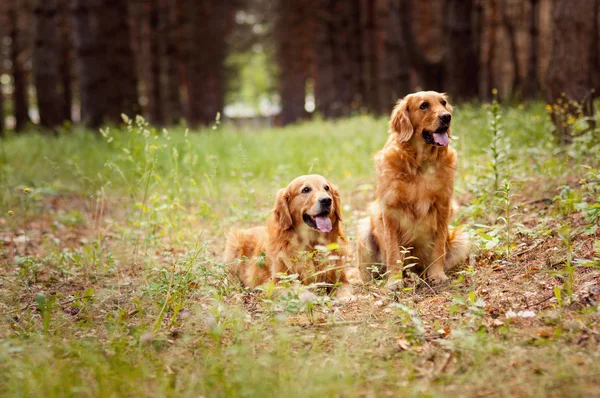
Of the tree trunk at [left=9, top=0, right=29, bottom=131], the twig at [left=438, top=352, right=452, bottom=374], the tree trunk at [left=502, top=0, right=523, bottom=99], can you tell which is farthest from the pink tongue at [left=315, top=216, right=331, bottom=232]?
the tree trunk at [left=9, top=0, right=29, bottom=131]

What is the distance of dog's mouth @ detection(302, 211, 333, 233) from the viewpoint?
15.2 ft

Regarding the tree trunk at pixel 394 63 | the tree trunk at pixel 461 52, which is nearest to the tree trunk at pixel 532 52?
the tree trunk at pixel 461 52

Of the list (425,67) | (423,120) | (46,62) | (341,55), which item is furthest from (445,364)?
(341,55)

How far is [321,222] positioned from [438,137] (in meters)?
1.11

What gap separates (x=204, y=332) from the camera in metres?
3.54

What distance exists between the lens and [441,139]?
14.9ft

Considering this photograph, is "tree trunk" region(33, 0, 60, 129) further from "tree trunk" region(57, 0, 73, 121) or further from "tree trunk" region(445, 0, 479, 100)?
"tree trunk" region(445, 0, 479, 100)

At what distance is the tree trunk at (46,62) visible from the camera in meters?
15.8

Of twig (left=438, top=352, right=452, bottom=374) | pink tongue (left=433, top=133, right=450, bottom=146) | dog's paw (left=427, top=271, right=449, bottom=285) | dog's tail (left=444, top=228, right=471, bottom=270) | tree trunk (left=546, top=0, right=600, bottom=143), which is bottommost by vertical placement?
dog's paw (left=427, top=271, right=449, bottom=285)

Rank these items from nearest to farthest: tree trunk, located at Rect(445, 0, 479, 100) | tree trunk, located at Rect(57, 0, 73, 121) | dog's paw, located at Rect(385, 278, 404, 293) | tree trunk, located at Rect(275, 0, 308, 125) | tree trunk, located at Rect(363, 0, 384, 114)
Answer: dog's paw, located at Rect(385, 278, 404, 293) → tree trunk, located at Rect(445, 0, 479, 100) → tree trunk, located at Rect(363, 0, 384, 114) → tree trunk, located at Rect(57, 0, 73, 121) → tree trunk, located at Rect(275, 0, 308, 125)

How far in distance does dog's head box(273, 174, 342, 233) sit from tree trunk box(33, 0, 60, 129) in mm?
12799

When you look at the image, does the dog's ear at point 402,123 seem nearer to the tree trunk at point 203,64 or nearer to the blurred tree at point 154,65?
the blurred tree at point 154,65

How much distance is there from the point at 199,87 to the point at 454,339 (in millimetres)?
20161

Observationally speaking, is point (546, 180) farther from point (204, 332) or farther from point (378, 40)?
point (378, 40)
